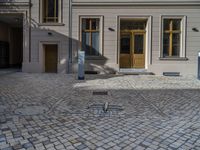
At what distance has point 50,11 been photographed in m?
17.5

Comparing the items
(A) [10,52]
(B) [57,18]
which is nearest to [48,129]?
(B) [57,18]

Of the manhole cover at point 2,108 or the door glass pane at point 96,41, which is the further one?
the door glass pane at point 96,41

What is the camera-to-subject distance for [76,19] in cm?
1688

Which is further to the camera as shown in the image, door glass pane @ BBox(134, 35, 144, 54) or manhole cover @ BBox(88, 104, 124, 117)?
door glass pane @ BBox(134, 35, 144, 54)

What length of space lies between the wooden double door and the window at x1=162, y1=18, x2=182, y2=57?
1557 mm

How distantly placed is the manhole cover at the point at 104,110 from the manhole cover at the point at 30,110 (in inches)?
50.2

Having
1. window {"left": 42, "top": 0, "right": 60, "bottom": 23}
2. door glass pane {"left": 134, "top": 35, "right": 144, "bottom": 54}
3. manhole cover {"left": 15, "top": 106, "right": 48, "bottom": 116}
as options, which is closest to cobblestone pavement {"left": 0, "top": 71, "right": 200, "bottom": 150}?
manhole cover {"left": 15, "top": 106, "right": 48, "bottom": 116}

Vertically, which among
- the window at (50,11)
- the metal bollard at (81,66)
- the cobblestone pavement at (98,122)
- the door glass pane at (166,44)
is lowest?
the cobblestone pavement at (98,122)

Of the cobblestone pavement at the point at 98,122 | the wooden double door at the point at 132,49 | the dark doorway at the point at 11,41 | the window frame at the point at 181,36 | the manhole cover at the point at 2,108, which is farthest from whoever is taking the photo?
the dark doorway at the point at 11,41

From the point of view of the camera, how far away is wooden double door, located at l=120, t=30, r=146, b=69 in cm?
1727

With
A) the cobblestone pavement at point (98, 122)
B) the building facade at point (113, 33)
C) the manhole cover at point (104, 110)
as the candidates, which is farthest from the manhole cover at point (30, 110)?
the building facade at point (113, 33)

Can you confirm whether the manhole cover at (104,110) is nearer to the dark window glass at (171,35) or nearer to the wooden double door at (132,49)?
the wooden double door at (132,49)

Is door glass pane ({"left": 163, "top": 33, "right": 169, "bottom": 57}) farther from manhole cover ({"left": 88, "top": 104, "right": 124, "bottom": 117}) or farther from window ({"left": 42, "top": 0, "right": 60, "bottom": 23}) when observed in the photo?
manhole cover ({"left": 88, "top": 104, "right": 124, "bottom": 117})

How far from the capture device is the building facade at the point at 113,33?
54.1 feet
